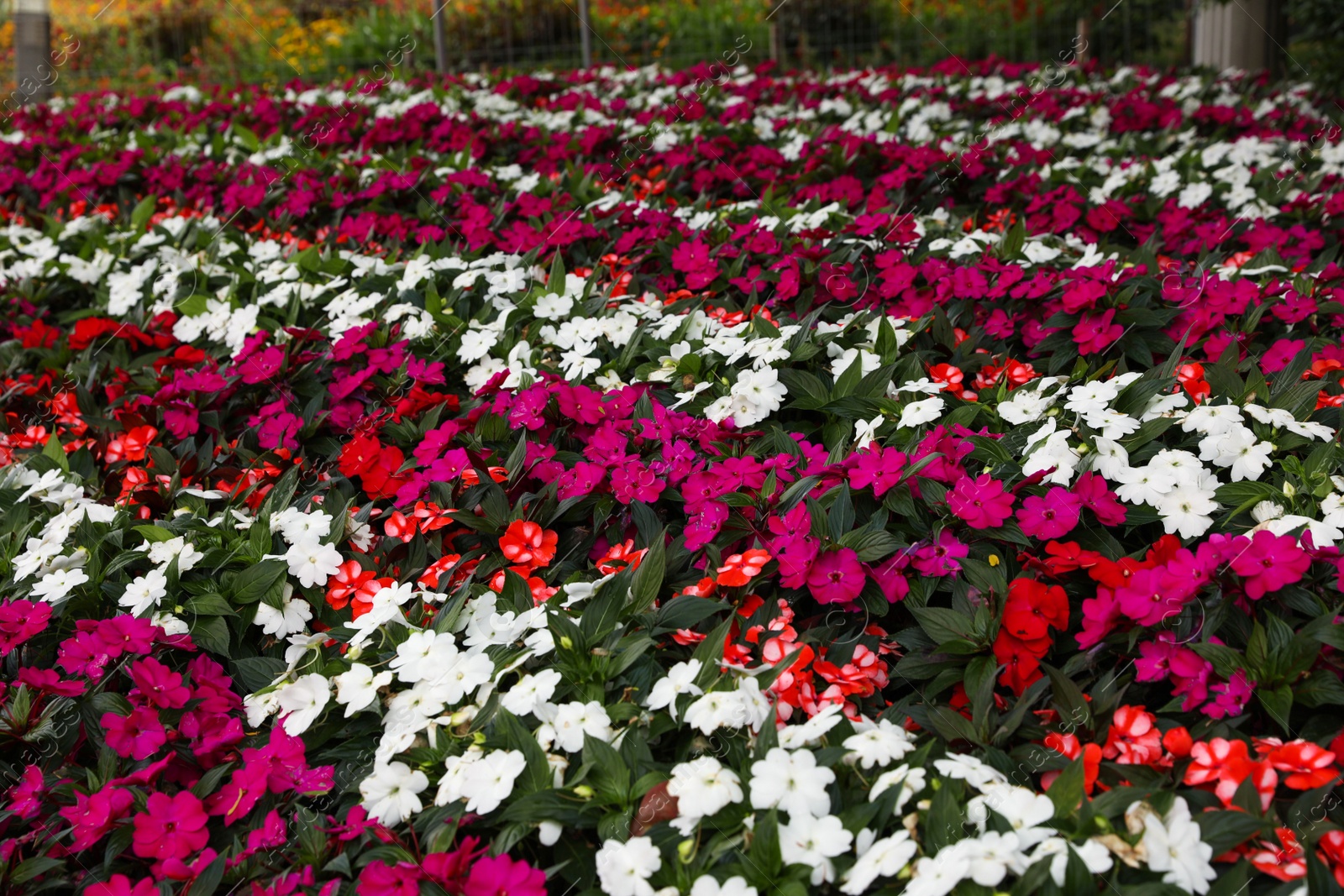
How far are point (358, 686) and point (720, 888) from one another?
0.72 meters

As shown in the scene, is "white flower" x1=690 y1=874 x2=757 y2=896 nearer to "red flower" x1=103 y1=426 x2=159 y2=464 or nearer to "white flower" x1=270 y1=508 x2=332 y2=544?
"white flower" x1=270 y1=508 x2=332 y2=544

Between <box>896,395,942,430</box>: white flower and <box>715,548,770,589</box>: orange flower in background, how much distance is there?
0.49 metres

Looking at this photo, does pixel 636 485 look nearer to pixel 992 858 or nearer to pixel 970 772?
pixel 970 772

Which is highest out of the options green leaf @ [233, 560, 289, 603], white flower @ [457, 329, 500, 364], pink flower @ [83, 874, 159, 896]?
white flower @ [457, 329, 500, 364]

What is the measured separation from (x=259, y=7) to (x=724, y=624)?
13.7 meters

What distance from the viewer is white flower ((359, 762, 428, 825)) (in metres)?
1.47

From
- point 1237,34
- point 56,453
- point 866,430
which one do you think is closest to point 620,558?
point 866,430

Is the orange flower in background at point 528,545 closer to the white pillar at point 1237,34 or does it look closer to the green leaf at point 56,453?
the green leaf at point 56,453

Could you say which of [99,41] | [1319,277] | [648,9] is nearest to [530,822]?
[1319,277]

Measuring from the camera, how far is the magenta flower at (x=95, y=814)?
1.51 m

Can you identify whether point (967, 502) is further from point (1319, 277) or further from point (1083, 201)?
point (1083, 201)

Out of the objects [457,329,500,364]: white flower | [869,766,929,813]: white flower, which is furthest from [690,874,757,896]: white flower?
Result: [457,329,500,364]: white flower

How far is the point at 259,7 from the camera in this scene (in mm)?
12891

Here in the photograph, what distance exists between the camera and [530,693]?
1556 mm
